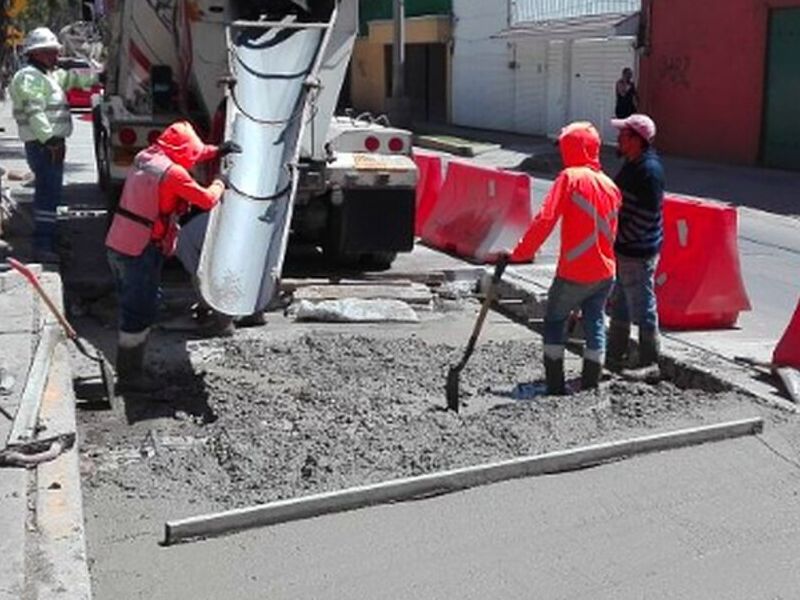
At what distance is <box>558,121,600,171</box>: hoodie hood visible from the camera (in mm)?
7230

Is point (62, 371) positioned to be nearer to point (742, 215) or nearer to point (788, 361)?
point (788, 361)

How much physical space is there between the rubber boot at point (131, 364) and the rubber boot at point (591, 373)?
2.58 metres

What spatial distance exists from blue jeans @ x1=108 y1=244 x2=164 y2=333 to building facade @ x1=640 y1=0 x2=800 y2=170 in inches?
668

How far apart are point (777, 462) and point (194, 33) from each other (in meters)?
6.68

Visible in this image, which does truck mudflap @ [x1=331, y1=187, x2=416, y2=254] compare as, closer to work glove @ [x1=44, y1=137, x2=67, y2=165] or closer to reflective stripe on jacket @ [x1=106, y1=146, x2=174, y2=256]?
work glove @ [x1=44, y1=137, x2=67, y2=165]

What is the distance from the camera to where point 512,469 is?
5828mm

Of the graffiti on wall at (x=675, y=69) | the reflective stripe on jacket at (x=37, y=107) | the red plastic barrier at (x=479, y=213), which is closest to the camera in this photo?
the reflective stripe on jacket at (x=37, y=107)

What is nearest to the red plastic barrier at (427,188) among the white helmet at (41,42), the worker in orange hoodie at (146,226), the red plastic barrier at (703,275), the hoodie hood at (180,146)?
the white helmet at (41,42)

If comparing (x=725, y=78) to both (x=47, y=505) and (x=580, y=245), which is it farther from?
(x=47, y=505)

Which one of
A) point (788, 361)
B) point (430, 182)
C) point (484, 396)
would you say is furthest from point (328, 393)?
point (430, 182)

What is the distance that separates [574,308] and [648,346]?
761 millimetres

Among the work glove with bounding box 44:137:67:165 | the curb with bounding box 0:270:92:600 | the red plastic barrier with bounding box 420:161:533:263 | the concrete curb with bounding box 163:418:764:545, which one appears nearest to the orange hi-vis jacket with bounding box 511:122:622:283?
the concrete curb with bounding box 163:418:764:545

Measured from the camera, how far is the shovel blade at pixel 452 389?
7328 millimetres

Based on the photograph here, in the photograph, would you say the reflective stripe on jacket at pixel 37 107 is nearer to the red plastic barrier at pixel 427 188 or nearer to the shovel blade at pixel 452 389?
the red plastic barrier at pixel 427 188
